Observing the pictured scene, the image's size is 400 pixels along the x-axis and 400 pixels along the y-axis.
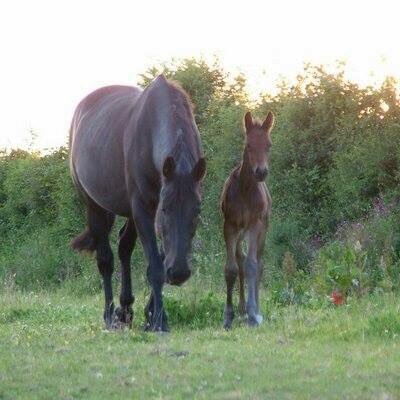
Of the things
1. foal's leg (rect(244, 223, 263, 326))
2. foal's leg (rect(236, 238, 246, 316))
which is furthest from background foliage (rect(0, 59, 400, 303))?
foal's leg (rect(244, 223, 263, 326))

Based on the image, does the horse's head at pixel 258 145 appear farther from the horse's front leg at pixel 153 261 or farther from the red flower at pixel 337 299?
the red flower at pixel 337 299

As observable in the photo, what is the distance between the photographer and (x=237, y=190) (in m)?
10.3

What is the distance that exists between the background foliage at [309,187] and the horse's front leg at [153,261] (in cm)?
226

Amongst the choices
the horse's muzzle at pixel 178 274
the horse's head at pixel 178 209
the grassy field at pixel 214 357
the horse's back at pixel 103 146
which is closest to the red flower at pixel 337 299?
the grassy field at pixel 214 357

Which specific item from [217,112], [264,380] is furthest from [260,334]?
[217,112]

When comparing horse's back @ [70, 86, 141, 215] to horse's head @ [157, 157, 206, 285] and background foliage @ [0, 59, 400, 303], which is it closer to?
horse's head @ [157, 157, 206, 285]

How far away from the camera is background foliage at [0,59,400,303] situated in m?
13.7

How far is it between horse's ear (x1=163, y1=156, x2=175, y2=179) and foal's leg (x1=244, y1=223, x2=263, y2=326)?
1875 millimetres

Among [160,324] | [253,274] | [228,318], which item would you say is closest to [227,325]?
[228,318]

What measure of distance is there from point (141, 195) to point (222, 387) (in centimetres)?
353

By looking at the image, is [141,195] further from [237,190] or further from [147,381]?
[147,381]

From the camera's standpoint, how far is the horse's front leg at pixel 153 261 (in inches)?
363

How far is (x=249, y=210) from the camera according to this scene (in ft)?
33.6

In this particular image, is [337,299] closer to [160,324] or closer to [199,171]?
[160,324]
